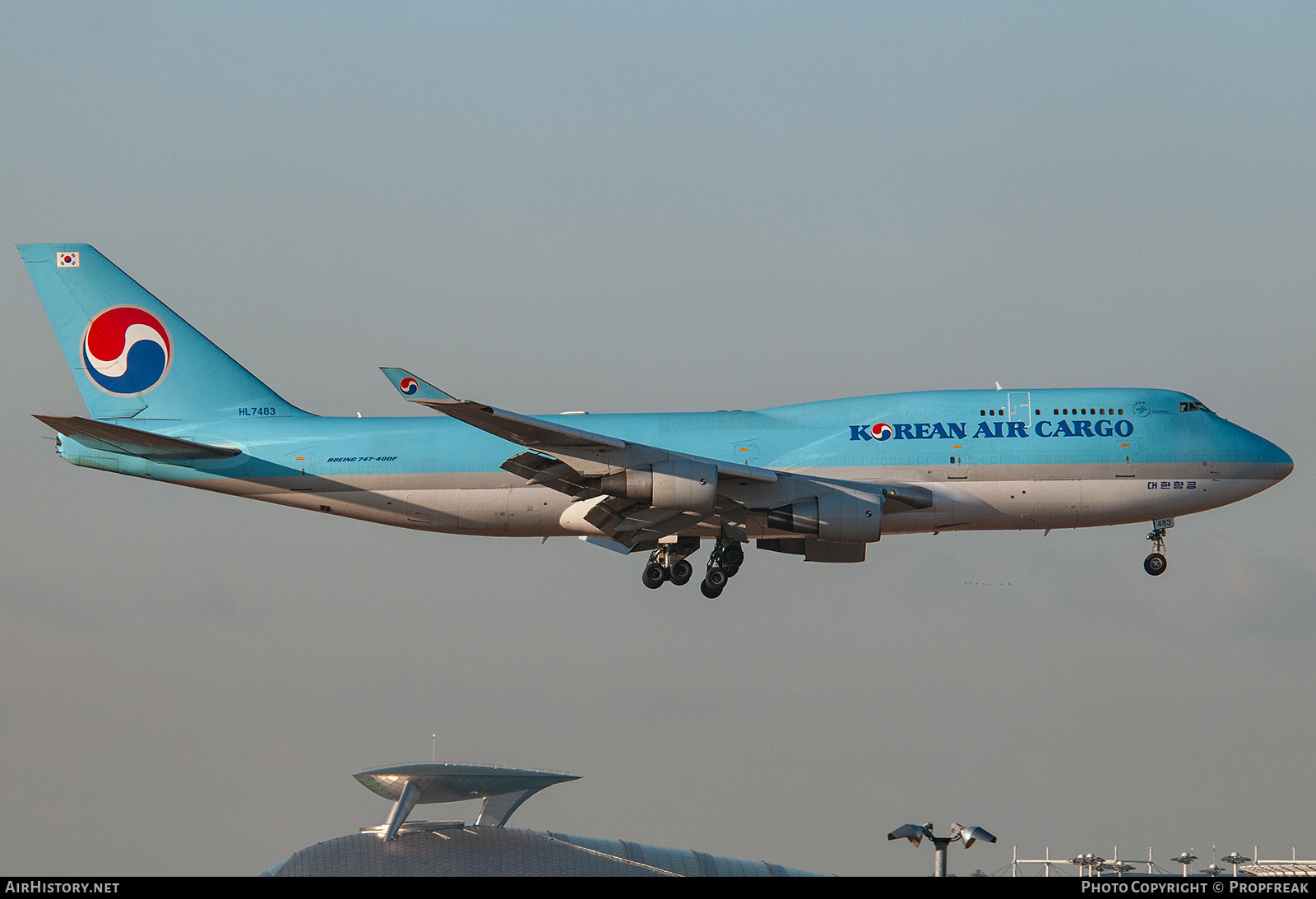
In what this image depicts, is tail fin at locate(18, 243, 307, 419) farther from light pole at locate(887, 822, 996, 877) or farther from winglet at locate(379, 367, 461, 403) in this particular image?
light pole at locate(887, 822, 996, 877)

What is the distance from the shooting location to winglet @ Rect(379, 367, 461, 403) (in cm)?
4191

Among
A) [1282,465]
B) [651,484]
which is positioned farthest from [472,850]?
[1282,465]

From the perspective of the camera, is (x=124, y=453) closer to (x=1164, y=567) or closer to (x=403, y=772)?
(x=403, y=772)

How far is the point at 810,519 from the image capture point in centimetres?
4981

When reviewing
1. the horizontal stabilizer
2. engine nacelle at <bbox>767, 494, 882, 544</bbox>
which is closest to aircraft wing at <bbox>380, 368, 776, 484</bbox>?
engine nacelle at <bbox>767, 494, 882, 544</bbox>

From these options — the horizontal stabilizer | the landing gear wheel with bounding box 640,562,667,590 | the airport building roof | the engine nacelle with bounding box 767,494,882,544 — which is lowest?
the airport building roof

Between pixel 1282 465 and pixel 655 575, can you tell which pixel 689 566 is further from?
pixel 1282 465

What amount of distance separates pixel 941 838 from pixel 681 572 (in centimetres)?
1284

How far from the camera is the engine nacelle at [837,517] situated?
49500 mm

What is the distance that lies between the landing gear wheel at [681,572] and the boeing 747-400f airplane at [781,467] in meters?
0.06

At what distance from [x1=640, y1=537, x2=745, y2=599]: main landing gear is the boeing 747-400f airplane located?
6 cm
